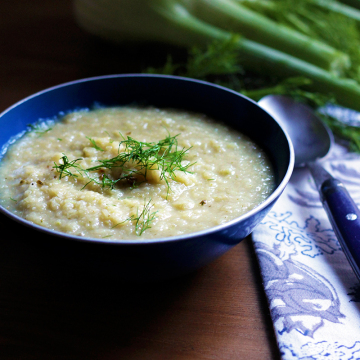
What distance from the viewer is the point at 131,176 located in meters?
1.78

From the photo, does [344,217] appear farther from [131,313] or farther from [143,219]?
[131,313]

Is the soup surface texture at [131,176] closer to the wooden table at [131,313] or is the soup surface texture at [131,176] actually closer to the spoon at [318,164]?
the wooden table at [131,313]

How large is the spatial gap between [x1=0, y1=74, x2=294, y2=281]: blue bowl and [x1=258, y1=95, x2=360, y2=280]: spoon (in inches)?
8.8

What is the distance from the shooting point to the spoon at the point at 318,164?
170 centimetres

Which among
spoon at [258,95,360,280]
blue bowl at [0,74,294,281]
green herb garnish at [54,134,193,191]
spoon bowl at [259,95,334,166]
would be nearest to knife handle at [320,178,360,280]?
spoon at [258,95,360,280]

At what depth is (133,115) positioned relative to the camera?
2342 millimetres

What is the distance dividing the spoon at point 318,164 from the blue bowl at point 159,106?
0.74 ft

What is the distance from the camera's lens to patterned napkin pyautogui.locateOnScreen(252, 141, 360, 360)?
1.43m

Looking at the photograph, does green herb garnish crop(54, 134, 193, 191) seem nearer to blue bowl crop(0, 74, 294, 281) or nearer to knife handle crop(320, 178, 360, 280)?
blue bowl crop(0, 74, 294, 281)

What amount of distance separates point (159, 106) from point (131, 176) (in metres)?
0.81

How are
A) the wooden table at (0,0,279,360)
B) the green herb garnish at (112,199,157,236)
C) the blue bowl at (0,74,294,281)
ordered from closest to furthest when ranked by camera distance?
the blue bowl at (0,74,294,281) < the wooden table at (0,0,279,360) < the green herb garnish at (112,199,157,236)

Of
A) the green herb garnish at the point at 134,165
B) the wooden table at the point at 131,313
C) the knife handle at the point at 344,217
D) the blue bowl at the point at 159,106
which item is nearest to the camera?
the blue bowl at the point at 159,106

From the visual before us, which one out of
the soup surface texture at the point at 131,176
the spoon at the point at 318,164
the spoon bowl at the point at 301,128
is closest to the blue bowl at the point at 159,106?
the soup surface texture at the point at 131,176

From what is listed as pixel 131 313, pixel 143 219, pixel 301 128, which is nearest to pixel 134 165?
pixel 143 219
